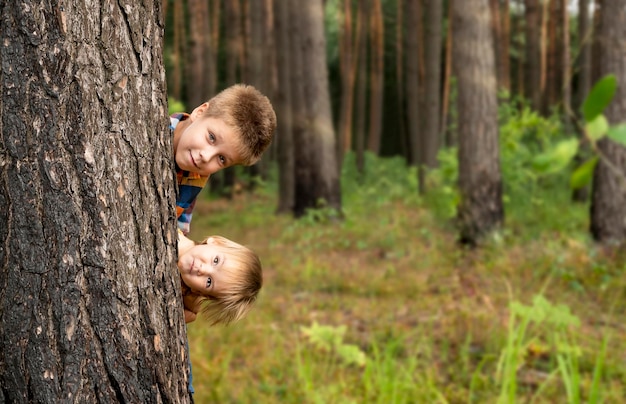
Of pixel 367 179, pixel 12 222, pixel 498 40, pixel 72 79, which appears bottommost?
pixel 367 179

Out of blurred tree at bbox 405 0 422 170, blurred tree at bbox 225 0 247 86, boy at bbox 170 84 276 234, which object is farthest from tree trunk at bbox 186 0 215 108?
boy at bbox 170 84 276 234

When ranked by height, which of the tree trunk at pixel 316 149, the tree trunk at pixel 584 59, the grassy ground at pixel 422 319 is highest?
the tree trunk at pixel 584 59

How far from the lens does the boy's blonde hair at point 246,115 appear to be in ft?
5.87

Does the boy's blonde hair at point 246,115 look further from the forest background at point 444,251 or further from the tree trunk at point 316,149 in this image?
the tree trunk at point 316,149

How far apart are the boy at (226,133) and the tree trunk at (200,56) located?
12.8 meters

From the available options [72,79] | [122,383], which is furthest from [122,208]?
[122,383]

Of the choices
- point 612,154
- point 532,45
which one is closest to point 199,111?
point 612,154

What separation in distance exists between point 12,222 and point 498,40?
19.6 metres

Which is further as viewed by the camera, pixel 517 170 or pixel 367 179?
pixel 367 179

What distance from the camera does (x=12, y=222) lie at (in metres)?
1.43

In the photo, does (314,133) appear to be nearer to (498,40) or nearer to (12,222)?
(12,222)

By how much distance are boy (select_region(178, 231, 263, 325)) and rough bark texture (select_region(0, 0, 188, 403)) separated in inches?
10.1

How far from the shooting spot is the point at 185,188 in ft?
6.23

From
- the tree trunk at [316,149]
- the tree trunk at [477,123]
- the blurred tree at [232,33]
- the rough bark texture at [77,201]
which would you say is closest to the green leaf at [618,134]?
the rough bark texture at [77,201]
